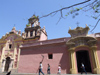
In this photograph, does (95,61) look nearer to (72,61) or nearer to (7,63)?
(72,61)

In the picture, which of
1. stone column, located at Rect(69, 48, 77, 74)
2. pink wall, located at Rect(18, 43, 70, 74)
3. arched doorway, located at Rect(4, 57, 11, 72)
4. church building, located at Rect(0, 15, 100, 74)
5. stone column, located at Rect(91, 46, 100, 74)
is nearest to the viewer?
stone column, located at Rect(91, 46, 100, 74)

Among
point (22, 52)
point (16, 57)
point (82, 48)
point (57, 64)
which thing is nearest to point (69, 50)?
point (82, 48)

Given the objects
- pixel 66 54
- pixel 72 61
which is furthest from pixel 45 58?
pixel 72 61

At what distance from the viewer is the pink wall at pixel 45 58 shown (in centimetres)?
1123

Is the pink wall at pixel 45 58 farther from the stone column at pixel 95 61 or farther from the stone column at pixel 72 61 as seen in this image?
the stone column at pixel 95 61

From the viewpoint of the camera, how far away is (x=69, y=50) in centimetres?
1118

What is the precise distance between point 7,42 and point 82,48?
1378 cm

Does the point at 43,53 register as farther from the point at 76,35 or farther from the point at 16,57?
the point at 16,57

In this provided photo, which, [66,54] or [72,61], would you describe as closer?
[72,61]

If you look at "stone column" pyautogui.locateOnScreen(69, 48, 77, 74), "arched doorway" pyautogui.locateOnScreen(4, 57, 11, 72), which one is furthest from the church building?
"arched doorway" pyautogui.locateOnScreen(4, 57, 11, 72)

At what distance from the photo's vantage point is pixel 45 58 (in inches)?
479

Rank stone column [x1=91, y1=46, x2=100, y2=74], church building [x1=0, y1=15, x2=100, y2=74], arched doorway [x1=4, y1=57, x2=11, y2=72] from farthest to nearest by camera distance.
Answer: arched doorway [x1=4, y1=57, x2=11, y2=72] → church building [x1=0, y1=15, x2=100, y2=74] → stone column [x1=91, y1=46, x2=100, y2=74]

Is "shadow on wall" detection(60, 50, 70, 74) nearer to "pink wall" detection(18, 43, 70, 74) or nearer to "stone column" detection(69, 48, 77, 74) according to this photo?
"pink wall" detection(18, 43, 70, 74)

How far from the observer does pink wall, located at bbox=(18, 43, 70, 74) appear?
36.9 ft
